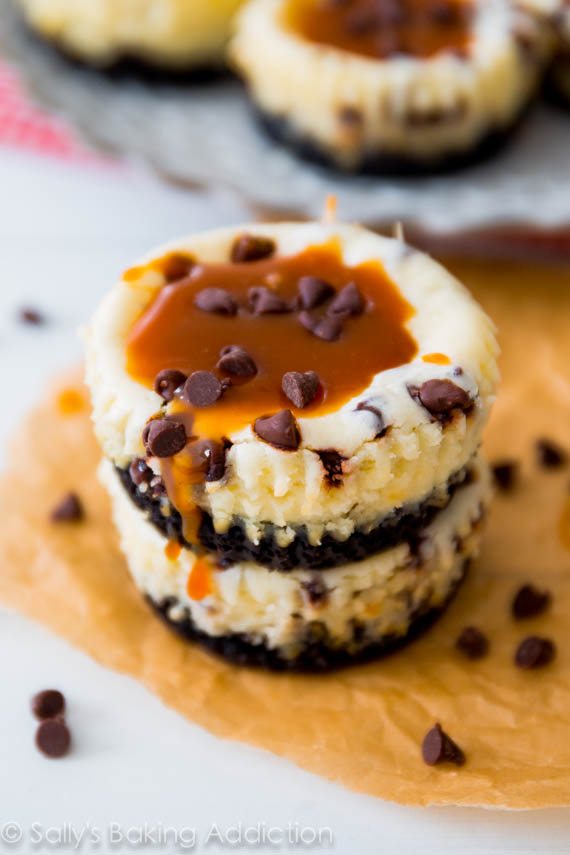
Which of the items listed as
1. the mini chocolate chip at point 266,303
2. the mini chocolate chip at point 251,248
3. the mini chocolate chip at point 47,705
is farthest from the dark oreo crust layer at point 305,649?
the mini chocolate chip at point 251,248

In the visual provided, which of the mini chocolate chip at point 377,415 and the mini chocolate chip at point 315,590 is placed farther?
the mini chocolate chip at point 315,590

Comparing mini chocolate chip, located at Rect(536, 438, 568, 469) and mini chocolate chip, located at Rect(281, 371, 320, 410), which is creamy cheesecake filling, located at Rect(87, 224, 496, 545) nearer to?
mini chocolate chip, located at Rect(281, 371, 320, 410)

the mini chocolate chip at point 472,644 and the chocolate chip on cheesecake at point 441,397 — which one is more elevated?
the chocolate chip on cheesecake at point 441,397

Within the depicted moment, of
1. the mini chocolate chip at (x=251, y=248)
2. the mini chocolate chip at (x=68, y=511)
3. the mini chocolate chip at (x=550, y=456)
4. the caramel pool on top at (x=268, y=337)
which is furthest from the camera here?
the mini chocolate chip at (x=550, y=456)

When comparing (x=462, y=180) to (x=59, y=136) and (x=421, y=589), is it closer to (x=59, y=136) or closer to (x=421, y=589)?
(x=59, y=136)

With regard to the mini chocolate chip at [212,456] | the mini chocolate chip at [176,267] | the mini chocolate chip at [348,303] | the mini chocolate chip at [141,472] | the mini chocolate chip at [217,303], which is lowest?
the mini chocolate chip at [141,472]

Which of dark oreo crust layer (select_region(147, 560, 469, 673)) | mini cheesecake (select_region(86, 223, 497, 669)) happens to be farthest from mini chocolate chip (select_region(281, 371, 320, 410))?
dark oreo crust layer (select_region(147, 560, 469, 673))

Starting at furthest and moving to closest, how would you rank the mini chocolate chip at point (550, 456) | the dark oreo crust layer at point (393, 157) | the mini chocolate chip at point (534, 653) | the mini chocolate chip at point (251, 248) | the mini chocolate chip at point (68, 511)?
the dark oreo crust layer at point (393, 157), the mini chocolate chip at point (550, 456), the mini chocolate chip at point (68, 511), the mini chocolate chip at point (251, 248), the mini chocolate chip at point (534, 653)

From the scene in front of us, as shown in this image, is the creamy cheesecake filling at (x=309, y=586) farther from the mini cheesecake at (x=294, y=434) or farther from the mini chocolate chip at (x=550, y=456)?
the mini chocolate chip at (x=550, y=456)
